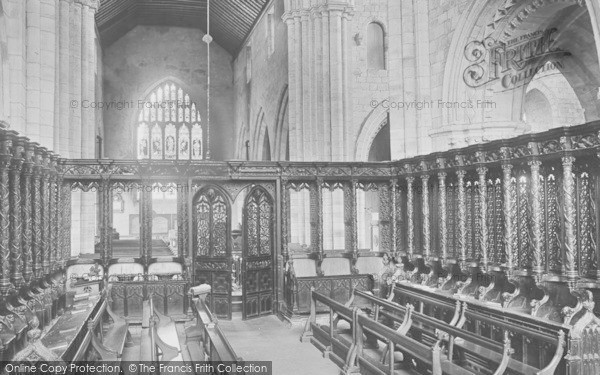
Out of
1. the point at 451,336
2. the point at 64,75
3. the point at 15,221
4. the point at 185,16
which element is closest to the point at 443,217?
the point at 451,336

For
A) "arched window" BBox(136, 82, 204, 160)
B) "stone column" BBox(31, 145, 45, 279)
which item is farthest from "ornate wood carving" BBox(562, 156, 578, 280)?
"arched window" BBox(136, 82, 204, 160)

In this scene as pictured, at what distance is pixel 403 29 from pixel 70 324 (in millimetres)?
9699

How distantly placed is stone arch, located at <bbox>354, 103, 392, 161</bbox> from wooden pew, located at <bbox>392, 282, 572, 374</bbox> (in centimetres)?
721

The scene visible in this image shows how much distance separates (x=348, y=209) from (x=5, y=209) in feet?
22.7

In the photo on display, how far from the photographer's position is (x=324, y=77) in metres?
15.2

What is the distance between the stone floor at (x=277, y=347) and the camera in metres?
7.71

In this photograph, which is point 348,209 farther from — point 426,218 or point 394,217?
point 426,218

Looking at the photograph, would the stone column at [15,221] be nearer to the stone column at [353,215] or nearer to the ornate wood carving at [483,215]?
the ornate wood carving at [483,215]

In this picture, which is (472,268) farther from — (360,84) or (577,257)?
(360,84)

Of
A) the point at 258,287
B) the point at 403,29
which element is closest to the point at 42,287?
the point at 258,287

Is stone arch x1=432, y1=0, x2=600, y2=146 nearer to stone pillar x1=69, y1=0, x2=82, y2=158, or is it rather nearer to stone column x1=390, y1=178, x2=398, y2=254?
stone column x1=390, y1=178, x2=398, y2=254

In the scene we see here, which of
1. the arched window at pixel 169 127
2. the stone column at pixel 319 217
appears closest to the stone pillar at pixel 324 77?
the stone column at pixel 319 217

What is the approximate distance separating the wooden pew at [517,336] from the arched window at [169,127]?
71.8 ft

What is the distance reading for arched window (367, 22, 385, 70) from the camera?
52.2ft
